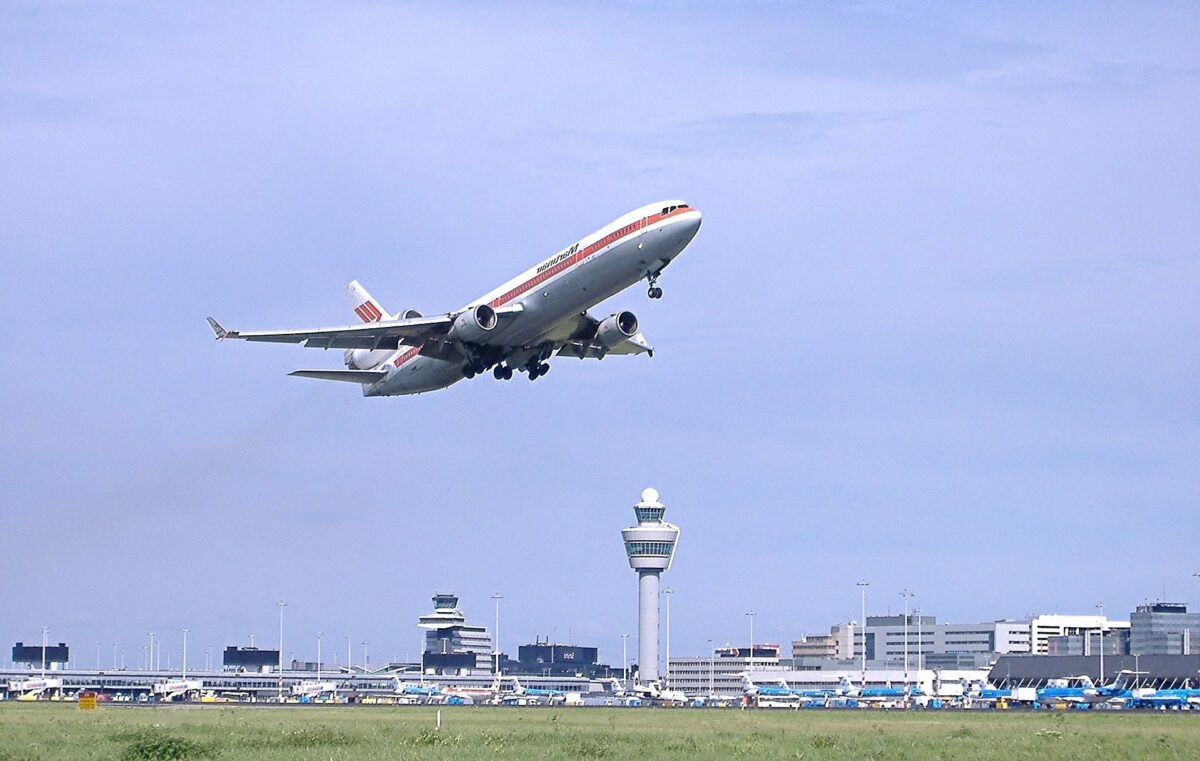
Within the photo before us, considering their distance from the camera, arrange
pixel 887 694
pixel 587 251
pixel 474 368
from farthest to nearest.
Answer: pixel 887 694, pixel 474 368, pixel 587 251

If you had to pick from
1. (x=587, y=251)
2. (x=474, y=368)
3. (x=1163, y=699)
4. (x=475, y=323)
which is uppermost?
(x=587, y=251)

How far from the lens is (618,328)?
88.8 m

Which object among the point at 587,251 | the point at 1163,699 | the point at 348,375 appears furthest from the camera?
the point at 1163,699

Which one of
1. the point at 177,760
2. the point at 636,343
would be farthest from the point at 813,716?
the point at 177,760

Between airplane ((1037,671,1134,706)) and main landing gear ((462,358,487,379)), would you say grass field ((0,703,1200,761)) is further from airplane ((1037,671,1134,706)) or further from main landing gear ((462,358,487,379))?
airplane ((1037,671,1134,706))

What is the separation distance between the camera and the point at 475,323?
83.4 m

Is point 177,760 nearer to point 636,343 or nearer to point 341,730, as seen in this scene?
point 341,730

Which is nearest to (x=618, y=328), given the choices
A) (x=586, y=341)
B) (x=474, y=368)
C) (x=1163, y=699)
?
(x=586, y=341)

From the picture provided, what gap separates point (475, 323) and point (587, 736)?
72.0 feet

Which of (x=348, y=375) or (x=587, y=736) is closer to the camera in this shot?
(x=587, y=736)

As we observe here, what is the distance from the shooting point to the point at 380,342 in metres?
88.3

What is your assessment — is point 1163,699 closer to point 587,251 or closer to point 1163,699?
point 1163,699

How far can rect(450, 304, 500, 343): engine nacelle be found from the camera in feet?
274

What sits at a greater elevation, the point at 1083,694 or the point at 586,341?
the point at 586,341
